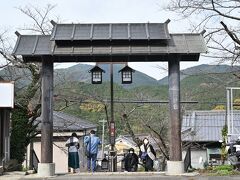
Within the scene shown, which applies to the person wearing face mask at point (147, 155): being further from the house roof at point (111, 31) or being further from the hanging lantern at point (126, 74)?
the house roof at point (111, 31)

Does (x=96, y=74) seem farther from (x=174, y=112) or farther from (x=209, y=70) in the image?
(x=209, y=70)

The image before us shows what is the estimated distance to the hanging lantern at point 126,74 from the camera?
16812mm

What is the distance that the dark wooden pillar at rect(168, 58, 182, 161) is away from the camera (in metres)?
13.8

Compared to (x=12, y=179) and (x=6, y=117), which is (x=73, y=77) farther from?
(x=12, y=179)

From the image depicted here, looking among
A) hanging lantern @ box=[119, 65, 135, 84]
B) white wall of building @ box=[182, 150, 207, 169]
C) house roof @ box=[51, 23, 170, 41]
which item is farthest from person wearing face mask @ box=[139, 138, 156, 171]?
white wall of building @ box=[182, 150, 207, 169]

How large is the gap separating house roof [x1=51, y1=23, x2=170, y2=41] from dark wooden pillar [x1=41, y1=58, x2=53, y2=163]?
1.08 metres

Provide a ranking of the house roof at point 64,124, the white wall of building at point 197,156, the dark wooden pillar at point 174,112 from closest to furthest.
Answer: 1. the dark wooden pillar at point 174,112
2. the house roof at point 64,124
3. the white wall of building at point 197,156

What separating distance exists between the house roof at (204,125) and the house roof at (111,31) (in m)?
19.4

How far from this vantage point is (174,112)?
550 inches

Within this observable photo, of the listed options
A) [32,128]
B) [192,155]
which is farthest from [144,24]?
[192,155]

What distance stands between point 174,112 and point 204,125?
2320cm

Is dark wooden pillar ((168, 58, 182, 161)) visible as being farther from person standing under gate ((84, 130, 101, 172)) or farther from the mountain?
the mountain

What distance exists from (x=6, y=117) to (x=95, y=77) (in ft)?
15.1

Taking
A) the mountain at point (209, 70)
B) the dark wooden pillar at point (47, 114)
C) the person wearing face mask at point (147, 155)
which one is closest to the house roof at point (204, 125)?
the mountain at point (209, 70)
